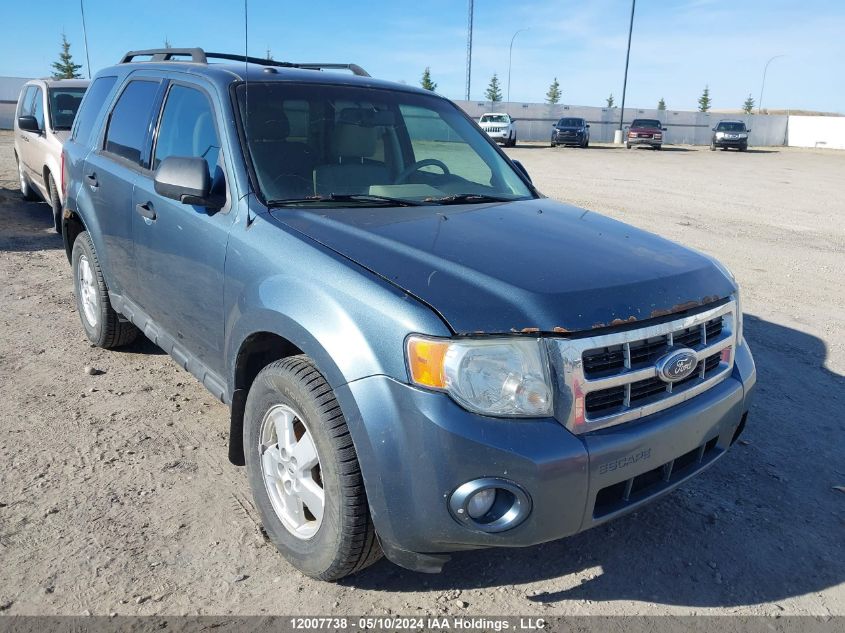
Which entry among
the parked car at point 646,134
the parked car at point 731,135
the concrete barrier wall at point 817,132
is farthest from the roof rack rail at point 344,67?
the concrete barrier wall at point 817,132

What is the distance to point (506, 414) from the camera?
2.16 meters

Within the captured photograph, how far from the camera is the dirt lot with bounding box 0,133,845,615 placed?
2.61 m

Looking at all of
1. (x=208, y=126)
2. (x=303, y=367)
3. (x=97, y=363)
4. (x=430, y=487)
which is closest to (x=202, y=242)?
(x=208, y=126)

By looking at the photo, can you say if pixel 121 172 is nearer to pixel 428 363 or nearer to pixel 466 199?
pixel 466 199

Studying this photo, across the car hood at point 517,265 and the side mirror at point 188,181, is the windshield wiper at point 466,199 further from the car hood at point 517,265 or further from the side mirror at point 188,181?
the side mirror at point 188,181

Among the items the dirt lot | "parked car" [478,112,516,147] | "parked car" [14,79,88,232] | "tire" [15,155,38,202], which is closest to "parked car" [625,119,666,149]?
"parked car" [478,112,516,147]

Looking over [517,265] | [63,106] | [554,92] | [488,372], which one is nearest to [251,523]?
[488,372]

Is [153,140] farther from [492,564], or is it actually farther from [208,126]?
[492,564]

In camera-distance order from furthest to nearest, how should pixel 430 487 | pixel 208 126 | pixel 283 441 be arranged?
pixel 208 126 → pixel 283 441 → pixel 430 487

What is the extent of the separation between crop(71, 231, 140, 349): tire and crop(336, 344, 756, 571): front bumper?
305 cm

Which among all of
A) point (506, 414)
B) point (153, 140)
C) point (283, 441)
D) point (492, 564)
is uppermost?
point (153, 140)

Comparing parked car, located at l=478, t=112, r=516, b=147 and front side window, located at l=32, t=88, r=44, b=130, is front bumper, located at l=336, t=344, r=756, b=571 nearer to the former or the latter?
front side window, located at l=32, t=88, r=44, b=130

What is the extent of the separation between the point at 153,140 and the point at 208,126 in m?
0.65

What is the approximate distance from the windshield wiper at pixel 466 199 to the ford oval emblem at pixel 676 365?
4.51 ft
